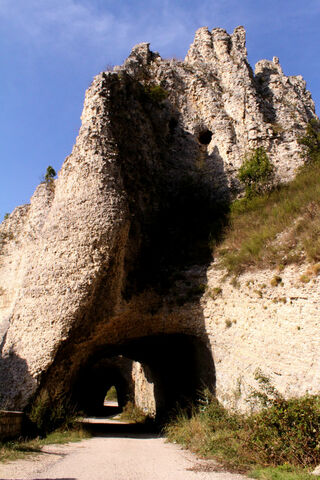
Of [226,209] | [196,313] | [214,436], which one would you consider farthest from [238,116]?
[214,436]

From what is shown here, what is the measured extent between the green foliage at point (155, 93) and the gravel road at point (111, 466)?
574 inches

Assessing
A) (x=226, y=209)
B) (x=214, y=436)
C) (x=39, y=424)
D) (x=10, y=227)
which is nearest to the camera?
(x=214, y=436)

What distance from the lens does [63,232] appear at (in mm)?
10672

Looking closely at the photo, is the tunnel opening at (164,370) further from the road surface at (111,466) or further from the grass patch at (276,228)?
the road surface at (111,466)

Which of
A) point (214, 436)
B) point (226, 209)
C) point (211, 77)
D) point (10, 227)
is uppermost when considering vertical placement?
point (211, 77)

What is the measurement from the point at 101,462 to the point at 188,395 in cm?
723

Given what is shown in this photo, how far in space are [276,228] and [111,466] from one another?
7653 millimetres

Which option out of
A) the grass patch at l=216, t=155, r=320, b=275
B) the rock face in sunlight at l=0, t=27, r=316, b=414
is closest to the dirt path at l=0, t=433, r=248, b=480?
the rock face in sunlight at l=0, t=27, r=316, b=414

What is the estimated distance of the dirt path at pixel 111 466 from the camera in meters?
4.96

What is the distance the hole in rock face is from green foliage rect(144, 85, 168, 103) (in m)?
2.64

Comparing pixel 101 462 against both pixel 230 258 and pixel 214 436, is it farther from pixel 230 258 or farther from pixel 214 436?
pixel 230 258

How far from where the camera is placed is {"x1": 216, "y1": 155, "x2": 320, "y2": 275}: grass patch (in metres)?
9.49

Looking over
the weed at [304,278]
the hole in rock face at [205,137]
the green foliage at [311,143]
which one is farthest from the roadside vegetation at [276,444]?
the hole in rock face at [205,137]

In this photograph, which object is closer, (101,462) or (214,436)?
(101,462)
